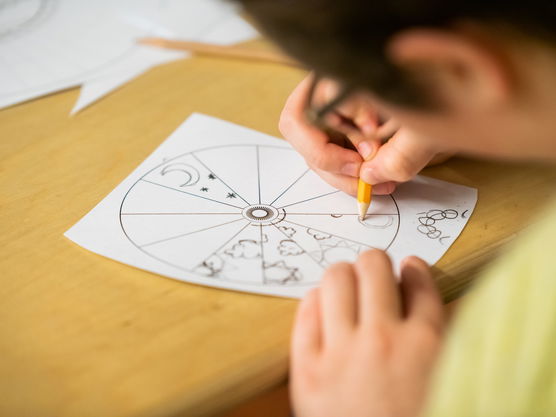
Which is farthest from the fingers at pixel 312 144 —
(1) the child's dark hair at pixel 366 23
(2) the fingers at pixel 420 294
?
(1) the child's dark hair at pixel 366 23

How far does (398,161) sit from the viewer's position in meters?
0.72

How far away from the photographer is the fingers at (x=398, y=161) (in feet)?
2.37

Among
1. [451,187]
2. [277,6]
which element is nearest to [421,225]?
[451,187]

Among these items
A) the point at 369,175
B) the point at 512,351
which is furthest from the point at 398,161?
the point at 512,351

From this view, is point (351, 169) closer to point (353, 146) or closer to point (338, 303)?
point (353, 146)

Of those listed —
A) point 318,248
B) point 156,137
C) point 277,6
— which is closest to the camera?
point 277,6

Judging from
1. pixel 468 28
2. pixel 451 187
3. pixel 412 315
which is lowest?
pixel 412 315

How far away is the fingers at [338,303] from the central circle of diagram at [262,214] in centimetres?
13

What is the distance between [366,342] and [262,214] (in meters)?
0.22

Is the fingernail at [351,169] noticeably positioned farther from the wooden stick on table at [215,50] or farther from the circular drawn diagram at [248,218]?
the wooden stick on table at [215,50]

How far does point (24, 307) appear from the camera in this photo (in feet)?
2.03

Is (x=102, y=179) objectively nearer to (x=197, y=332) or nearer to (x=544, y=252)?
(x=197, y=332)

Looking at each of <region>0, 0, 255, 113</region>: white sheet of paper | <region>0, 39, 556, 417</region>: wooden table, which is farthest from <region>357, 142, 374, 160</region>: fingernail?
<region>0, 0, 255, 113</region>: white sheet of paper

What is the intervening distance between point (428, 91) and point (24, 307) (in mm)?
419
